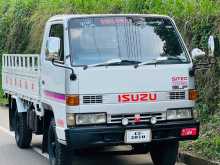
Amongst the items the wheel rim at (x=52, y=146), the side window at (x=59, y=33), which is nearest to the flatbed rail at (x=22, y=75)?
the side window at (x=59, y=33)

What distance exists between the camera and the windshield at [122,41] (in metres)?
8.48

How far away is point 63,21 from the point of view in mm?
8742

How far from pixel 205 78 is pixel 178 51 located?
3.28 metres

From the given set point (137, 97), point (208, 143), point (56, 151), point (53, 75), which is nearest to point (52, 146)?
point (56, 151)

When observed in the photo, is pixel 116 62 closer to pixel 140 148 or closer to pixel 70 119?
pixel 70 119

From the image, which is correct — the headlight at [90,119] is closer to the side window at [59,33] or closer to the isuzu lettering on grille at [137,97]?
the isuzu lettering on grille at [137,97]

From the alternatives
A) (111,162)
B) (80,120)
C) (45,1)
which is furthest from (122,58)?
(45,1)

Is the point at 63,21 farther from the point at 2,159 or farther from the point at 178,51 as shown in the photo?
the point at 2,159

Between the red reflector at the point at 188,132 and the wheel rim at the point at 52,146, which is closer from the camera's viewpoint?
the red reflector at the point at 188,132

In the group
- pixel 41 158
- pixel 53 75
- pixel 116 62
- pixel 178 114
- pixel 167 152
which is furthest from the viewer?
pixel 41 158

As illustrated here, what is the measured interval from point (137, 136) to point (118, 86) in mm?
714

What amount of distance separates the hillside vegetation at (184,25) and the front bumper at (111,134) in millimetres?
1036

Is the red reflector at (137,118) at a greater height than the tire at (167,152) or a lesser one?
greater

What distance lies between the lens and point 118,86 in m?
8.20
